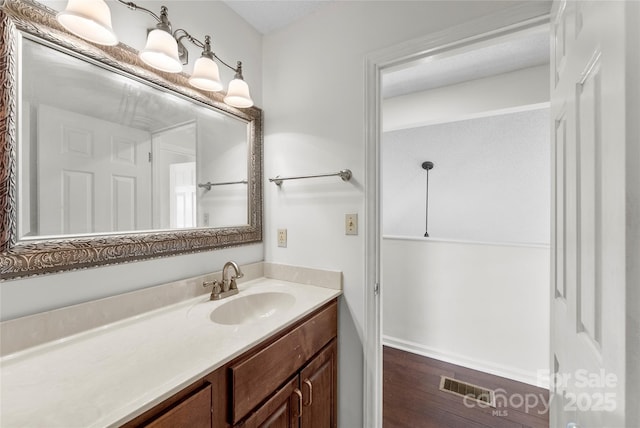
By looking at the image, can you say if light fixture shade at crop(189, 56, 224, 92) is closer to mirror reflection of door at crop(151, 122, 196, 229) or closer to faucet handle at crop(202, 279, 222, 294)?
mirror reflection of door at crop(151, 122, 196, 229)

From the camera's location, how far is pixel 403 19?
1.26 metres

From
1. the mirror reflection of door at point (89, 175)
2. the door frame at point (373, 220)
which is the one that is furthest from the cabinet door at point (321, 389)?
the mirror reflection of door at point (89, 175)

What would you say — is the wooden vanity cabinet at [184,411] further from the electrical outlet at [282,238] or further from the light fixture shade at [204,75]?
the light fixture shade at [204,75]

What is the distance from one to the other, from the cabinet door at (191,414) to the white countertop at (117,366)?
0.06 m

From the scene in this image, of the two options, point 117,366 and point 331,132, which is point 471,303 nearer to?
point 331,132

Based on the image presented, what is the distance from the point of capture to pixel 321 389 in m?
1.25

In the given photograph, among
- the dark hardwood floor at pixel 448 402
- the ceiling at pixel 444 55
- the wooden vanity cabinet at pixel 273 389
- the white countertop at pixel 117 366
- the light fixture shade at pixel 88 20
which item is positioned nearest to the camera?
the white countertop at pixel 117 366

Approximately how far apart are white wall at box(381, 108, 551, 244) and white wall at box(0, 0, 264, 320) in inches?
61.5

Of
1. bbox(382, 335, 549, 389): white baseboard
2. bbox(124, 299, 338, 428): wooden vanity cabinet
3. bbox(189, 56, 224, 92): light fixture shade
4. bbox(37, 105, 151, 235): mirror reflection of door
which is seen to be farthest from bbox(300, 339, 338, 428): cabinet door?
bbox(189, 56, 224, 92): light fixture shade

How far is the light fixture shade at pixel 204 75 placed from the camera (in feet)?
3.84

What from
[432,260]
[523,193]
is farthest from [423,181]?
[432,260]

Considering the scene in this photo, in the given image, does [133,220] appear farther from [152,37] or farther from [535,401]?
[535,401]

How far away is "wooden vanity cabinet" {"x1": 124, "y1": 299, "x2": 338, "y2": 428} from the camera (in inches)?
27.2

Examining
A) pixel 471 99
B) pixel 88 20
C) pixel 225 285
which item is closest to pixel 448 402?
pixel 225 285
